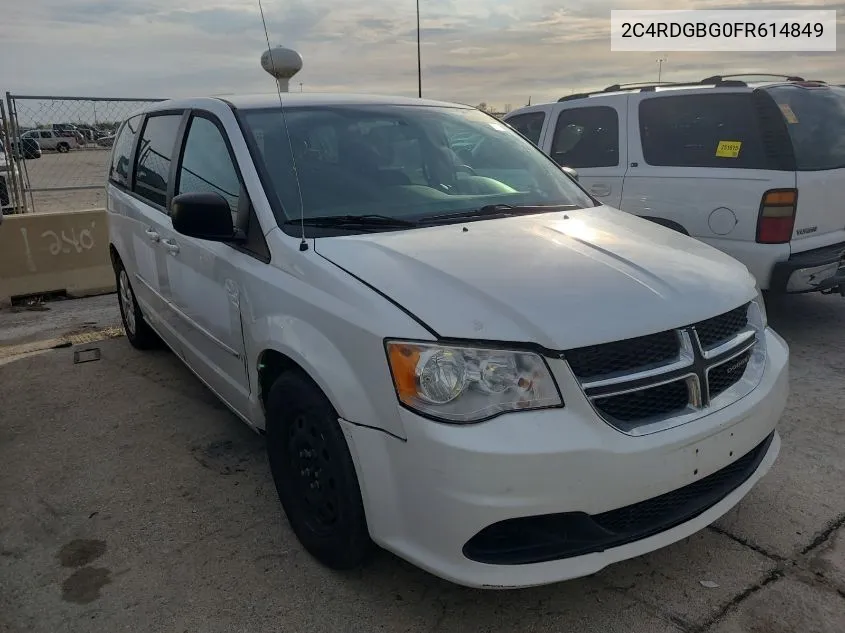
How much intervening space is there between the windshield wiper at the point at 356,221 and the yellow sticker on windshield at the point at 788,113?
11.3 ft

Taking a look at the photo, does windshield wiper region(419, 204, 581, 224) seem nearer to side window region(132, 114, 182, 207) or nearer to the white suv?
side window region(132, 114, 182, 207)

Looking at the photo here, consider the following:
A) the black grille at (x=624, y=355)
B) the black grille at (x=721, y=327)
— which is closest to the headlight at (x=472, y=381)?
Result: the black grille at (x=624, y=355)

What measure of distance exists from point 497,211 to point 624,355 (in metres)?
1.18

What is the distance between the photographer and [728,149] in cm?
508

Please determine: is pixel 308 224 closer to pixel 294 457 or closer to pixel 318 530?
pixel 294 457

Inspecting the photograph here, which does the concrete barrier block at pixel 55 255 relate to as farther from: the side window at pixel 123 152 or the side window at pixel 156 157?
the side window at pixel 156 157

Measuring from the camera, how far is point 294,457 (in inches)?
106

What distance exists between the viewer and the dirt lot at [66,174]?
11172mm

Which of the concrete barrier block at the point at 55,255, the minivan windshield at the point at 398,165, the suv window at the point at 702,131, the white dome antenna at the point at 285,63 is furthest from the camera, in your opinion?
the white dome antenna at the point at 285,63

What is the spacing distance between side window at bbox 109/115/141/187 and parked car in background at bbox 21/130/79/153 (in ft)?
14.7

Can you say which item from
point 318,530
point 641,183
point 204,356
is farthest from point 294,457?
point 641,183

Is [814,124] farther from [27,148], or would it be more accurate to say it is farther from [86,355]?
[27,148]

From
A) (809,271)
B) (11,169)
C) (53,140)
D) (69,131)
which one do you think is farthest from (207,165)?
(53,140)

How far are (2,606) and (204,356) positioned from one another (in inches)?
56.1
